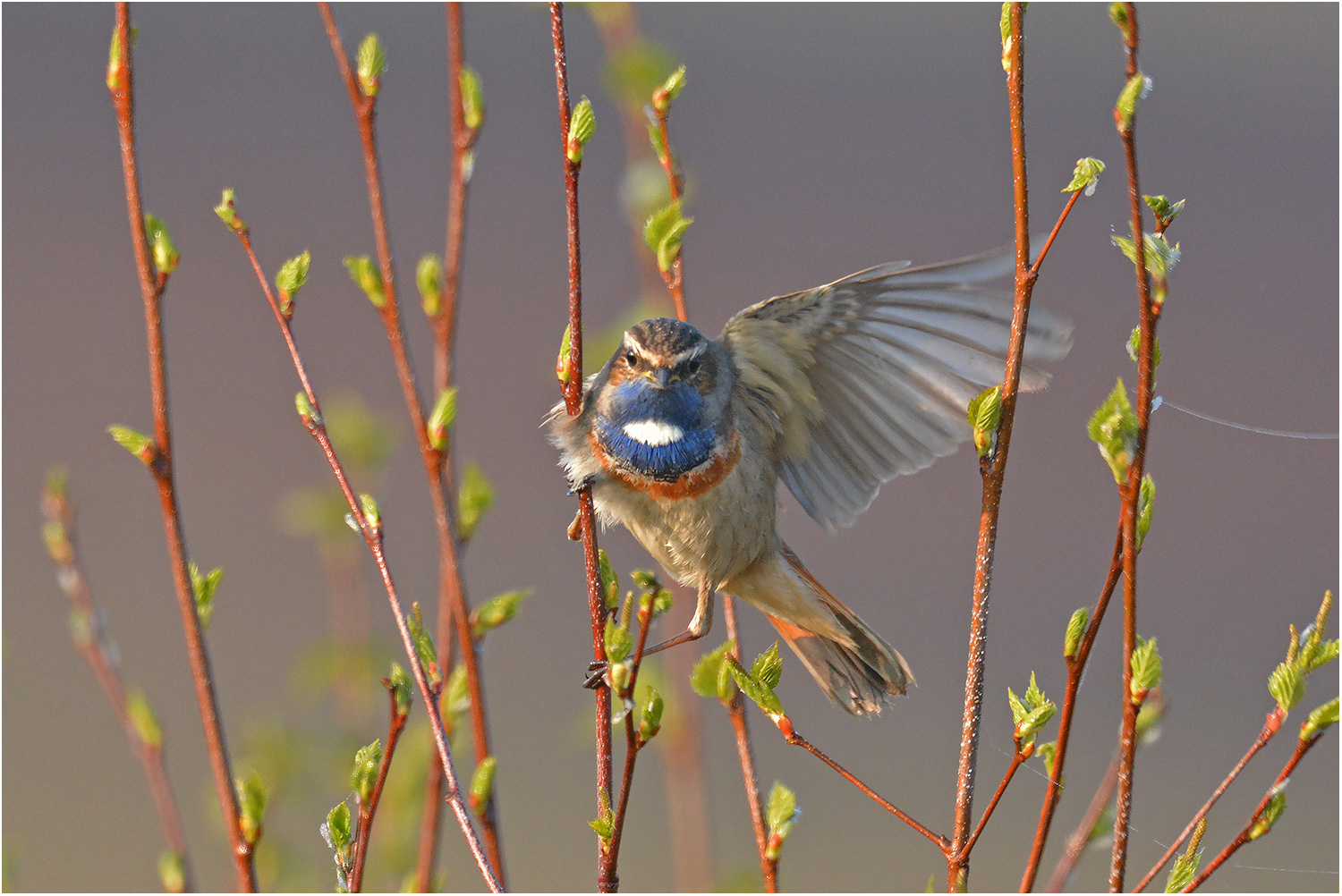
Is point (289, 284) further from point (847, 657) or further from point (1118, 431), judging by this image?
point (847, 657)

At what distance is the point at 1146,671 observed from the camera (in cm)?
143

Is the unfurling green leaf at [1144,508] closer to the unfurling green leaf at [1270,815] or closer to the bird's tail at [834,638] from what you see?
the unfurling green leaf at [1270,815]

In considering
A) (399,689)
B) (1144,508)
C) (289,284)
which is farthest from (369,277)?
(1144,508)

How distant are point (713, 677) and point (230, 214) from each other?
3.76 ft

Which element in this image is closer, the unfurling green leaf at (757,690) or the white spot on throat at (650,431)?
the unfurling green leaf at (757,690)

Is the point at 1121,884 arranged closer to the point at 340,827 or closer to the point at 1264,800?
the point at 1264,800

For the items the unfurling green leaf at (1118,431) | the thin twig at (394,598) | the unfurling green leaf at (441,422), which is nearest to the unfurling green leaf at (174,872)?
the thin twig at (394,598)

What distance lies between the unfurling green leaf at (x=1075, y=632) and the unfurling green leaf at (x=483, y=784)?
862 mm

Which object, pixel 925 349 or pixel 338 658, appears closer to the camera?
pixel 925 349

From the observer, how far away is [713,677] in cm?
181

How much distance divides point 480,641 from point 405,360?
19.6 inches

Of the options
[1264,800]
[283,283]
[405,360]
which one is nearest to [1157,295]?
[1264,800]

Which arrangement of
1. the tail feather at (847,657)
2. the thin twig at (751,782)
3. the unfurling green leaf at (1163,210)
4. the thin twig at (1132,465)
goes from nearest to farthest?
the thin twig at (1132,465) < the unfurling green leaf at (1163,210) < the thin twig at (751,782) < the tail feather at (847,657)

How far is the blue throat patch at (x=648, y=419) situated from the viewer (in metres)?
2.67
